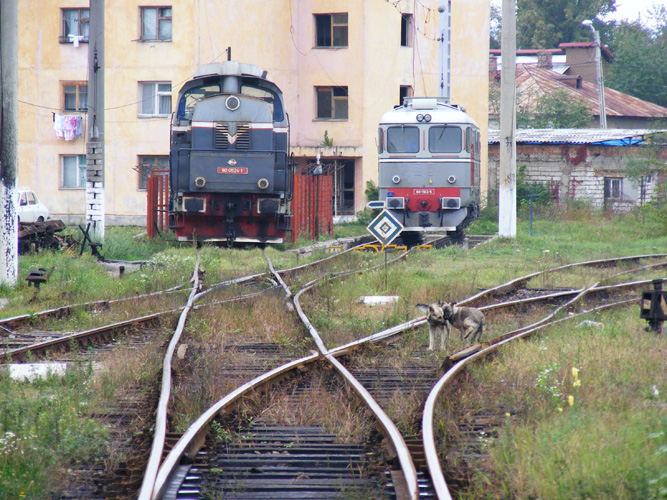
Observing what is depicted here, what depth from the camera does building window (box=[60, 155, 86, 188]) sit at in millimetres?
32438

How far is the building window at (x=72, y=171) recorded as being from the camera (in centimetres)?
3244

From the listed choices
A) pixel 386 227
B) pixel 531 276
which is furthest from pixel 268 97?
pixel 531 276

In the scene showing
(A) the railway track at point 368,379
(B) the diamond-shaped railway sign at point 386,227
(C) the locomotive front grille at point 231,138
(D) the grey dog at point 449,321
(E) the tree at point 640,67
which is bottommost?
(A) the railway track at point 368,379

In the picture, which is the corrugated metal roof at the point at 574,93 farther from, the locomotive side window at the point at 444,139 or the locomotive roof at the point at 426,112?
the locomotive side window at the point at 444,139

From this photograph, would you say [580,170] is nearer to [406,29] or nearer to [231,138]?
[406,29]

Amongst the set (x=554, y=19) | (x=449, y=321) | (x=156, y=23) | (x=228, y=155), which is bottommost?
(x=449, y=321)

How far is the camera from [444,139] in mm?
20422

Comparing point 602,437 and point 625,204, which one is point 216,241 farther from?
point 625,204

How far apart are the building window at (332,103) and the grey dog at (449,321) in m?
24.8

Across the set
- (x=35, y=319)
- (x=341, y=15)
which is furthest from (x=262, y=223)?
(x=341, y=15)

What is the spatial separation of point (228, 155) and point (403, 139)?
194 inches

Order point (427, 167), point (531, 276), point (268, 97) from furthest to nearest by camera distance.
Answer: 1. point (427, 167)
2. point (268, 97)
3. point (531, 276)

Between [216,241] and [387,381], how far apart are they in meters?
12.8

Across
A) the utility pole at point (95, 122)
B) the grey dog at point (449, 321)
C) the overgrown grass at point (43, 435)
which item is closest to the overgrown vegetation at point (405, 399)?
the overgrown grass at point (43, 435)
